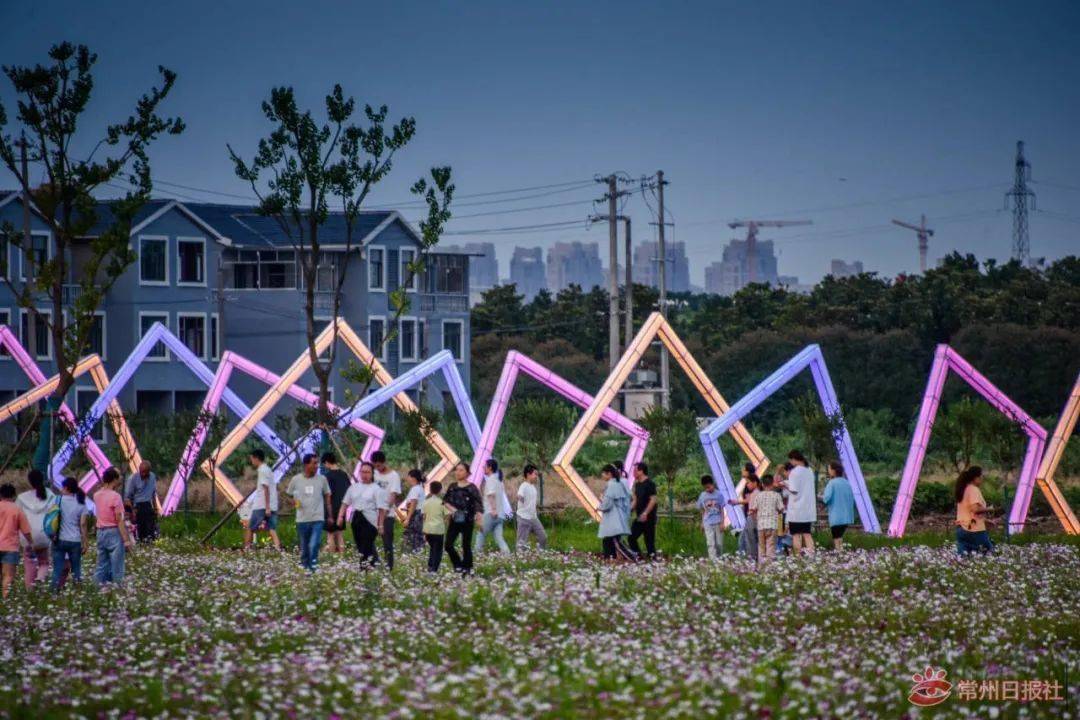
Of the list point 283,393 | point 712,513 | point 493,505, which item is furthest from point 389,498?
point 283,393

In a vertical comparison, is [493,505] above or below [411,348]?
below

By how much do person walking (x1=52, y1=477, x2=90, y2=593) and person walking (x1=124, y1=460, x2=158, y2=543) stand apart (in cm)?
696

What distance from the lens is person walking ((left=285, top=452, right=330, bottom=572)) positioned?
22984 mm

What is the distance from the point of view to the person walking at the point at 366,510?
74.6 feet

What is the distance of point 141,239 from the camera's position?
63.4 meters

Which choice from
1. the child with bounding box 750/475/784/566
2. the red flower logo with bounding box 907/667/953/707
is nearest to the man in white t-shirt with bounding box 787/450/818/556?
the child with bounding box 750/475/784/566

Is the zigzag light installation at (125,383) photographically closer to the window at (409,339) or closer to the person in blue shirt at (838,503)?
the person in blue shirt at (838,503)

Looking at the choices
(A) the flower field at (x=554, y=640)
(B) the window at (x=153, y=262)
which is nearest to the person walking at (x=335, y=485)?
(A) the flower field at (x=554, y=640)

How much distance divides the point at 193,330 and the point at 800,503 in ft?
146

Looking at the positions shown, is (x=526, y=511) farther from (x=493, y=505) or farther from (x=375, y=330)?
(x=375, y=330)

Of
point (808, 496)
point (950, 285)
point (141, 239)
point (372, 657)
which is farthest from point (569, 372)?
point (372, 657)

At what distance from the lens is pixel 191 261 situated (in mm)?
64688

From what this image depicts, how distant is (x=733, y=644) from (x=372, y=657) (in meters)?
3.40

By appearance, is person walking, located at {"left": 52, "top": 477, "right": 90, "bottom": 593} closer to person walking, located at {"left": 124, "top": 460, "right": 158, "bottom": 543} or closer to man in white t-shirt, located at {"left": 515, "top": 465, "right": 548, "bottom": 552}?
person walking, located at {"left": 124, "top": 460, "right": 158, "bottom": 543}
